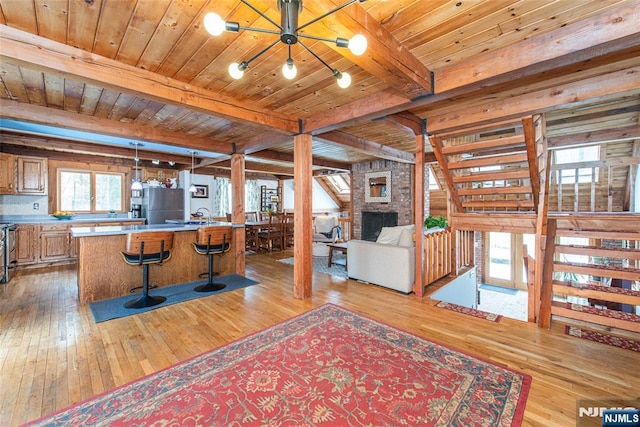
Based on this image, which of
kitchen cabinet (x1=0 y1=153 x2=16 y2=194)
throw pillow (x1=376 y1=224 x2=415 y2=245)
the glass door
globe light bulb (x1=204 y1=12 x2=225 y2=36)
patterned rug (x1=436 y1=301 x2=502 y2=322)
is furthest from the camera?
the glass door

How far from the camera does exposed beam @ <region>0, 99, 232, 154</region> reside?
293 centimetres

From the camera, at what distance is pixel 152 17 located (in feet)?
5.49

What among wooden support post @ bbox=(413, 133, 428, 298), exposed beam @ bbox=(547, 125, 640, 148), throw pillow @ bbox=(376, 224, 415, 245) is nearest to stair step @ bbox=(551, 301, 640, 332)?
wooden support post @ bbox=(413, 133, 428, 298)

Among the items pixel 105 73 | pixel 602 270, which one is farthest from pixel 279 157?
pixel 602 270

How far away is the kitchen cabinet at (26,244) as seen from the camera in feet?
16.4

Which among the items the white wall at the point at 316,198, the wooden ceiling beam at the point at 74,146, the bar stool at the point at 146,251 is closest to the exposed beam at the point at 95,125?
the bar stool at the point at 146,251

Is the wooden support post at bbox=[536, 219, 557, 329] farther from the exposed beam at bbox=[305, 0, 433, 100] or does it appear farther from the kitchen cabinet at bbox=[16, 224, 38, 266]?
the kitchen cabinet at bbox=[16, 224, 38, 266]

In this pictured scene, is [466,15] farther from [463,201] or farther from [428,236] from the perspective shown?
[463,201]

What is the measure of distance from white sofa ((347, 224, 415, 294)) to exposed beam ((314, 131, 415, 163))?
1.63m

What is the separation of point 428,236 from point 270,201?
6980 mm

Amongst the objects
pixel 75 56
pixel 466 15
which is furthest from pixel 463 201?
pixel 75 56

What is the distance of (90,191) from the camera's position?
20.1ft

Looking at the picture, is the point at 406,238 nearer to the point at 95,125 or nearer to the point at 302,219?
the point at 302,219

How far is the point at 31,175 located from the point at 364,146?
6600 millimetres
